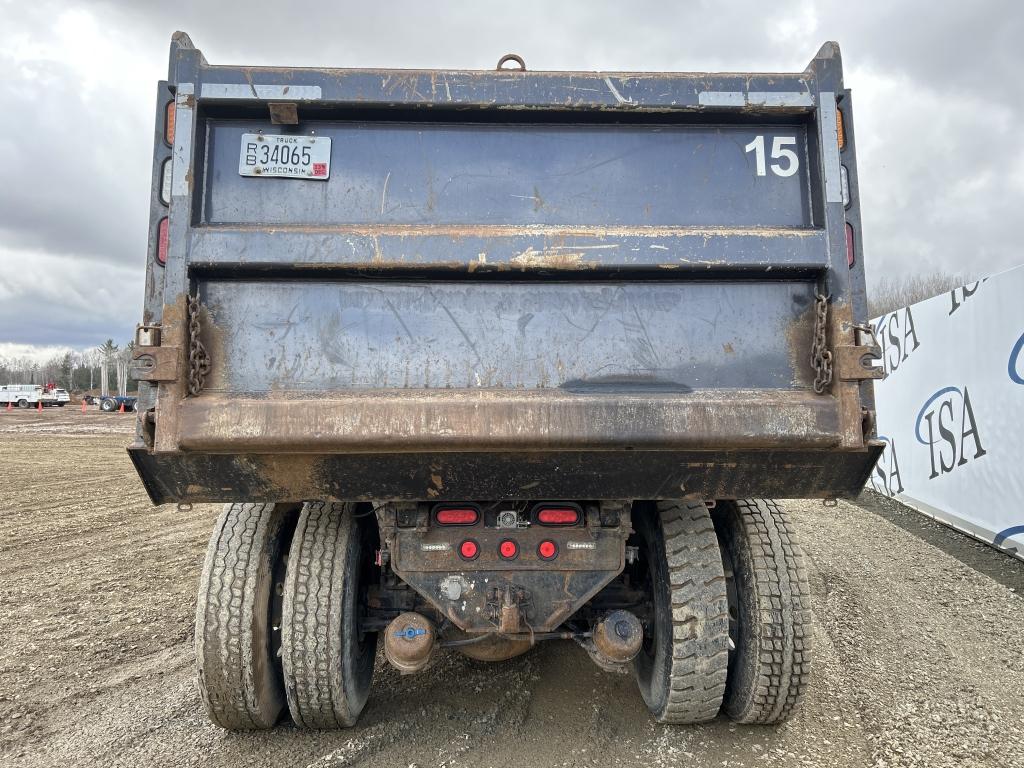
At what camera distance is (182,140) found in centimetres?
234

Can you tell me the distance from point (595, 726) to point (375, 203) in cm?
253

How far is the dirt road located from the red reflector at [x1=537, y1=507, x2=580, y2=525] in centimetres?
106

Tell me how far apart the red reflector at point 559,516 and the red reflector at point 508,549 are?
0.48 feet

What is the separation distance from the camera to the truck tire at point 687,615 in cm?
271

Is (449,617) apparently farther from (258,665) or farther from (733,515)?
(733,515)

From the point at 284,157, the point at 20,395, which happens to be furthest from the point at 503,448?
the point at 20,395

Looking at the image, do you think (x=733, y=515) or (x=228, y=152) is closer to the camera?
(x=228, y=152)

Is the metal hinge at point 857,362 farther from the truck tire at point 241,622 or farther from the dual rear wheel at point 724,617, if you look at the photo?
the truck tire at point 241,622

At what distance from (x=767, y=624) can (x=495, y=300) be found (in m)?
1.84

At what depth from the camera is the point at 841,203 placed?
2.38 m

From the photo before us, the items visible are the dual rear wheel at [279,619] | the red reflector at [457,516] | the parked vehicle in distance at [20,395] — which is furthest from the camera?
the parked vehicle in distance at [20,395]

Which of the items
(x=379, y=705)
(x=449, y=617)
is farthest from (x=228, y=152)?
(x=379, y=705)

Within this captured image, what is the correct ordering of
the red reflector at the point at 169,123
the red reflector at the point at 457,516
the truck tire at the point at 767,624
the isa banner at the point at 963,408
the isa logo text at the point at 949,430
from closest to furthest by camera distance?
the red reflector at the point at 169,123, the red reflector at the point at 457,516, the truck tire at the point at 767,624, the isa banner at the point at 963,408, the isa logo text at the point at 949,430

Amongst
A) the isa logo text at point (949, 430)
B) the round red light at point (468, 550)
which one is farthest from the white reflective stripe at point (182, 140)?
the isa logo text at point (949, 430)
